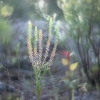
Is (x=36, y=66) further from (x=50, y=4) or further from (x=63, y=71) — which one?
(x=50, y=4)

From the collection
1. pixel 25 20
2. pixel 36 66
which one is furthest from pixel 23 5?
pixel 36 66

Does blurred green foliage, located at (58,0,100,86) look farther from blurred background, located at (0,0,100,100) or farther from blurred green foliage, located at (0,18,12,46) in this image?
blurred green foliage, located at (0,18,12,46)

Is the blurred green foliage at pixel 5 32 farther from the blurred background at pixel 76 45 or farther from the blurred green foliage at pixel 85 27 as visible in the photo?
the blurred green foliage at pixel 85 27

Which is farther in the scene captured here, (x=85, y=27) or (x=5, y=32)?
(x=5, y=32)

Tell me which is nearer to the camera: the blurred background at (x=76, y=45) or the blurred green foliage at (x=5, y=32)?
the blurred background at (x=76, y=45)

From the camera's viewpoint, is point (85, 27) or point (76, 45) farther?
point (76, 45)

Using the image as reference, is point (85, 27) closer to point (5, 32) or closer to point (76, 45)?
point (76, 45)

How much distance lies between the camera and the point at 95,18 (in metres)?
4.79

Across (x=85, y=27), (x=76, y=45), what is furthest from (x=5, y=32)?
(x=85, y=27)

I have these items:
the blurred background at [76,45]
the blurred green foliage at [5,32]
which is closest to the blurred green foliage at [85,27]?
the blurred background at [76,45]

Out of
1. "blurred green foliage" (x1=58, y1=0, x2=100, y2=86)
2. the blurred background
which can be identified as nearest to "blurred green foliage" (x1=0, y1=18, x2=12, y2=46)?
the blurred background

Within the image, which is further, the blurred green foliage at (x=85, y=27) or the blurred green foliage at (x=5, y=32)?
the blurred green foliage at (x=5, y=32)

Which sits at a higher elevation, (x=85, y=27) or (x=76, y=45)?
(x=85, y=27)

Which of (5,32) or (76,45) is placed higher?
(5,32)
